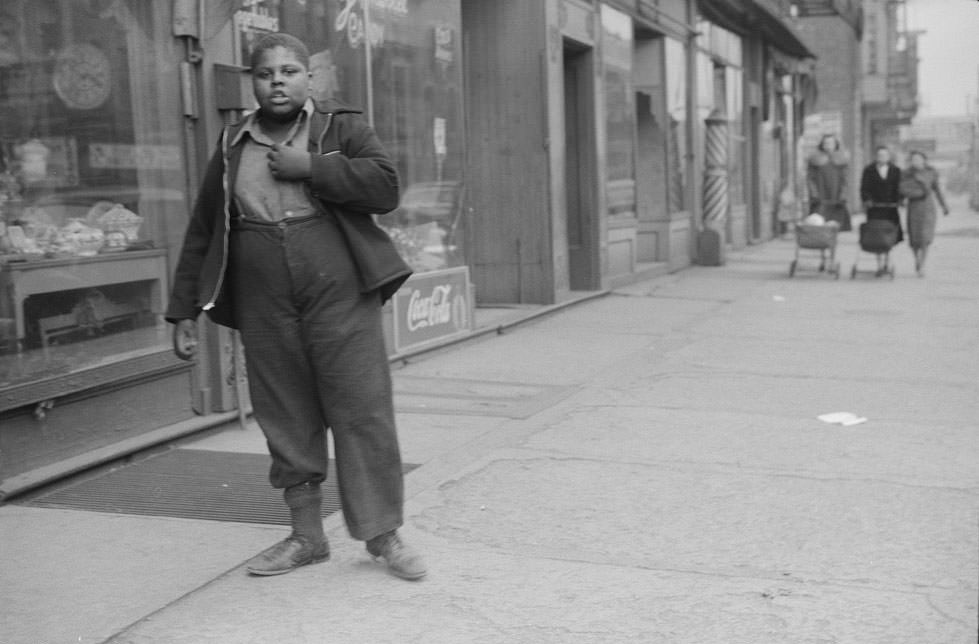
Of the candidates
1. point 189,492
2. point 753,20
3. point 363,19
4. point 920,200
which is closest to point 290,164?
point 189,492

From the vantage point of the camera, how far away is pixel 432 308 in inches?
390

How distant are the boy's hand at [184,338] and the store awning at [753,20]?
16.6 meters

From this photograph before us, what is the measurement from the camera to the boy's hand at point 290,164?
4238 millimetres

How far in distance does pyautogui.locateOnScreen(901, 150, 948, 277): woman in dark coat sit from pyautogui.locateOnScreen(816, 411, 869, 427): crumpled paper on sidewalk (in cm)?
1035

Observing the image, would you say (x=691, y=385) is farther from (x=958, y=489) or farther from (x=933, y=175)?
(x=933, y=175)

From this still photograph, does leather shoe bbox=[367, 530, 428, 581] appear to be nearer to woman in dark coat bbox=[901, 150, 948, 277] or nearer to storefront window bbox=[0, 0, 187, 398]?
storefront window bbox=[0, 0, 187, 398]

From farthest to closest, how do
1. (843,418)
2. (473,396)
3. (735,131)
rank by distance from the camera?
(735,131) → (473,396) → (843,418)

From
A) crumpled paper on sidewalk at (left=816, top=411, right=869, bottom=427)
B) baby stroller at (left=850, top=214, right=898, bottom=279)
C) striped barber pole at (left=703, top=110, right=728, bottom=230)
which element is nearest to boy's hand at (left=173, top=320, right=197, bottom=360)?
crumpled paper on sidewalk at (left=816, top=411, right=869, bottom=427)

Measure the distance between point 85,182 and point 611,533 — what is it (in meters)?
3.25

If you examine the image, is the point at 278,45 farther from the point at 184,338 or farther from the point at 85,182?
the point at 85,182

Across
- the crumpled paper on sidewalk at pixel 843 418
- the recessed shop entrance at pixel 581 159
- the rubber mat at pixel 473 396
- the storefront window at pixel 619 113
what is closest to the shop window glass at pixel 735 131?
the storefront window at pixel 619 113

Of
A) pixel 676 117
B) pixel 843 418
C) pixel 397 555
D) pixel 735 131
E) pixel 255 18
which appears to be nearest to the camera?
pixel 397 555

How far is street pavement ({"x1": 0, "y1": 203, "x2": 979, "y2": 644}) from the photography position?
158 inches

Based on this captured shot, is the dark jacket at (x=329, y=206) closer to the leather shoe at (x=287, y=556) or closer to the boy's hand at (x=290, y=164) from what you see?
the boy's hand at (x=290, y=164)
